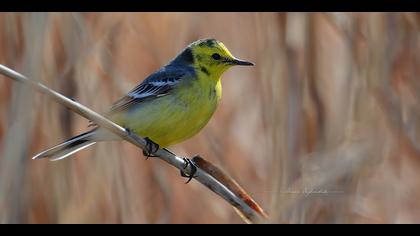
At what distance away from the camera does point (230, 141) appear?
2.80 metres

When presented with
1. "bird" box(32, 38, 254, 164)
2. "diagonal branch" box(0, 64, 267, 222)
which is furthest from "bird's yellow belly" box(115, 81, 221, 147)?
"diagonal branch" box(0, 64, 267, 222)

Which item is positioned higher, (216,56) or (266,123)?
(216,56)

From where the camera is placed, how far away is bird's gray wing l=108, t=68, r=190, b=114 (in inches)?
102

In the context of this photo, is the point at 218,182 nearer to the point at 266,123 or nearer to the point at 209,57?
the point at 266,123

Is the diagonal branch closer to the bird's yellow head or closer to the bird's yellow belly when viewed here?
the bird's yellow belly

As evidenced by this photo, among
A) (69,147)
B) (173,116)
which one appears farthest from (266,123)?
(69,147)

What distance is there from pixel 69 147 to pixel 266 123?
26.2 inches

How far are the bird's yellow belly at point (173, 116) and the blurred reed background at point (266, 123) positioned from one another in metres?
0.13

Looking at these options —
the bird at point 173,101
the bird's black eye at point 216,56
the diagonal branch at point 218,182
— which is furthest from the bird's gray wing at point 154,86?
the diagonal branch at point 218,182

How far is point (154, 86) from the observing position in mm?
2760

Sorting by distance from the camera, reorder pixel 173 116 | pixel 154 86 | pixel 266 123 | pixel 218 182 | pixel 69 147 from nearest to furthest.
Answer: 1. pixel 218 182
2. pixel 266 123
3. pixel 69 147
4. pixel 173 116
5. pixel 154 86

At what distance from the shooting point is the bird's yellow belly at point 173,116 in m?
2.44
